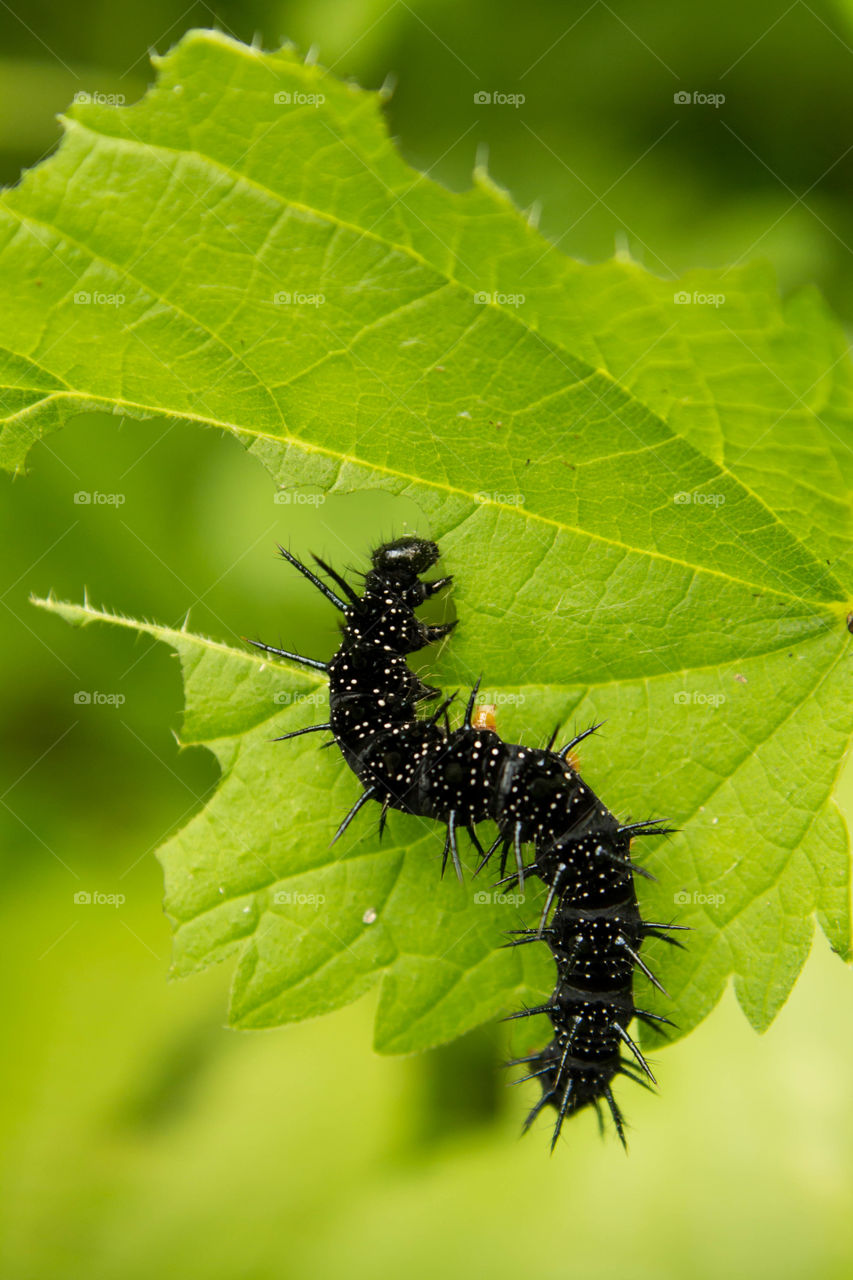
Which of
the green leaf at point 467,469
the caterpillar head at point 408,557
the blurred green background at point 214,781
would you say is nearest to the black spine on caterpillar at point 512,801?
the caterpillar head at point 408,557

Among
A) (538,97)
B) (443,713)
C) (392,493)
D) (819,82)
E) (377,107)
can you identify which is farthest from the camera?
(538,97)

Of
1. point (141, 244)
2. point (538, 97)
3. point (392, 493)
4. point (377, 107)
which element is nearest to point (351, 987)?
point (392, 493)

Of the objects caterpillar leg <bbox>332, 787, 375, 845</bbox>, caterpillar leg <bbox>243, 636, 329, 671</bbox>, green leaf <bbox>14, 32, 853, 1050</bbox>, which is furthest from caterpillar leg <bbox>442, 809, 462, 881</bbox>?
caterpillar leg <bbox>243, 636, 329, 671</bbox>

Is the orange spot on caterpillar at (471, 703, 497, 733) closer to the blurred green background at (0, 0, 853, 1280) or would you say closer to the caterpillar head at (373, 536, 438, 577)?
the caterpillar head at (373, 536, 438, 577)

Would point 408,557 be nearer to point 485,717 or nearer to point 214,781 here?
point 485,717

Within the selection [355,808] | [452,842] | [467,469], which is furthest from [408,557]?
[452,842]

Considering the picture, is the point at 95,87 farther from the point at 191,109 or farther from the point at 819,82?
the point at 819,82
